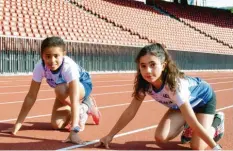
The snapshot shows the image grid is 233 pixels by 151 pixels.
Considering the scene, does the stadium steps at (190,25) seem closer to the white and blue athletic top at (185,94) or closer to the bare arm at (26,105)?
the white and blue athletic top at (185,94)

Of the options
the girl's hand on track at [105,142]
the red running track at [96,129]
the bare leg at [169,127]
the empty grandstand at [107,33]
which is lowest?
the red running track at [96,129]

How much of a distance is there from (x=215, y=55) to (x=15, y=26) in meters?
14.4

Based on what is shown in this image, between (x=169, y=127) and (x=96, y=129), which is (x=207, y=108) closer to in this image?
(x=169, y=127)

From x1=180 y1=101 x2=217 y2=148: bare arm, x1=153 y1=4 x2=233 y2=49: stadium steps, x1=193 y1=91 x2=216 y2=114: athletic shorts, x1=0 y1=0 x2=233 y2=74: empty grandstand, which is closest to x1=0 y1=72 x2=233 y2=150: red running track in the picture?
x1=193 y1=91 x2=216 y2=114: athletic shorts

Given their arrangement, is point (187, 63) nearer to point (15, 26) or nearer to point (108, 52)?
point (108, 52)

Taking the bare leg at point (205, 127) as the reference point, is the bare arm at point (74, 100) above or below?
above

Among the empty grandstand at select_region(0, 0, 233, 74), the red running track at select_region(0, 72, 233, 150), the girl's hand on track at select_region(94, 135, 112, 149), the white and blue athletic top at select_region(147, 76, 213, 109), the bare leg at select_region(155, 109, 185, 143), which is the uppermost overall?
the empty grandstand at select_region(0, 0, 233, 74)

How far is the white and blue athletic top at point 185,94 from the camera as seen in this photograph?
3276mm

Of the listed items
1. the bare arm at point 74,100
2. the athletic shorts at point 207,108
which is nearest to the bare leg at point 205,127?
the athletic shorts at point 207,108

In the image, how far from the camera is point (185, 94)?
3.30 m

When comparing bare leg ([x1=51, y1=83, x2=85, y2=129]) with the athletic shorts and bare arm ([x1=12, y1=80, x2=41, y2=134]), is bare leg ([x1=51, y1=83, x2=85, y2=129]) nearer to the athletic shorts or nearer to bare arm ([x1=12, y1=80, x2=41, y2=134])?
bare arm ([x1=12, y1=80, x2=41, y2=134])

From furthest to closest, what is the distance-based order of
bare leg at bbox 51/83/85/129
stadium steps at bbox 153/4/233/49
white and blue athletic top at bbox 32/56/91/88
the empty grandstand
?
stadium steps at bbox 153/4/233/49
the empty grandstand
bare leg at bbox 51/83/85/129
white and blue athletic top at bbox 32/56/91/88

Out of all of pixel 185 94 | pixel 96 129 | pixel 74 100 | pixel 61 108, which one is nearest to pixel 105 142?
pixel 74 100

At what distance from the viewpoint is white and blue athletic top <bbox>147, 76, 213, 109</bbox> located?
3.28m
